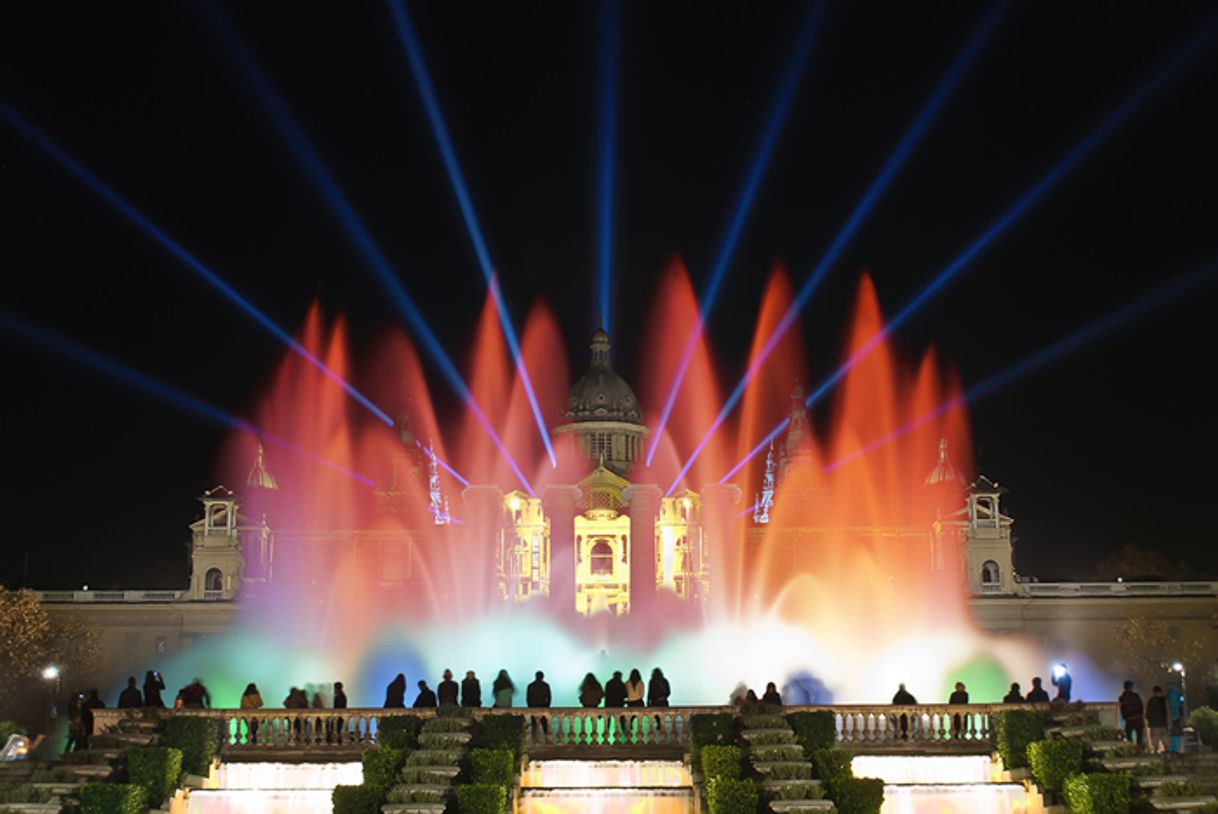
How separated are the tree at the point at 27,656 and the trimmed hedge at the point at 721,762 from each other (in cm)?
5240

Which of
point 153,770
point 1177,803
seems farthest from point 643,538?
point 1177,803

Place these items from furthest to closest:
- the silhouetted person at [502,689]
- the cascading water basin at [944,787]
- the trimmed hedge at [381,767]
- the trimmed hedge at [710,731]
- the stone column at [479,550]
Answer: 1. the stone column at [479,550]
2. the silhouetted person at [502,689]
3. the trimmed hedge at [710,731]
4. the cascading water basin at [944,787]
5. the trimmed hedge at [381,767]

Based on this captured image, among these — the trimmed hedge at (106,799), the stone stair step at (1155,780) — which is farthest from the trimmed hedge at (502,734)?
the stone stair step at (1155,780)

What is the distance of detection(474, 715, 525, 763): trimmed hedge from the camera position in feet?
84.5

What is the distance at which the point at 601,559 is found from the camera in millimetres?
98062

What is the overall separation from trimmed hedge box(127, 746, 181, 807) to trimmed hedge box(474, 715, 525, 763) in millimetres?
4806

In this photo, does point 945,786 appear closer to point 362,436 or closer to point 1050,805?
point 1050,805

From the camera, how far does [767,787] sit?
23.0 meters

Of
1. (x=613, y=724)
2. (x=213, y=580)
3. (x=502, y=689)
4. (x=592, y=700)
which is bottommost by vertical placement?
(x=613, y=724)

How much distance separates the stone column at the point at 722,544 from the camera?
221 feet

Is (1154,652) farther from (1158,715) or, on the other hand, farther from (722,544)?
(1158,715)

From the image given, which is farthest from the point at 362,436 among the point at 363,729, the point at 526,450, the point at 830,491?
the point at 363,729

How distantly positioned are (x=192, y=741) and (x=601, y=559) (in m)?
72.5

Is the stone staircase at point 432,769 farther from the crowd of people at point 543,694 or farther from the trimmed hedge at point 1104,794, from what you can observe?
the trimmed hedge at point 1104,794
